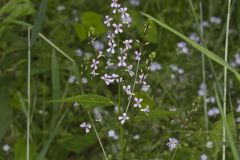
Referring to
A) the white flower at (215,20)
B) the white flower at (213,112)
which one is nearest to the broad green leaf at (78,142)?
the white flower at (213,112)

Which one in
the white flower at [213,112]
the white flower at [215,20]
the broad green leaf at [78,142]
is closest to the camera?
the broad green leaf at [78,142]

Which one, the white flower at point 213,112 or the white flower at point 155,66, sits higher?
the white flower at point 155,66

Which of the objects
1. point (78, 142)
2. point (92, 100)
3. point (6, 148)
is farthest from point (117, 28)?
point (6, 148)

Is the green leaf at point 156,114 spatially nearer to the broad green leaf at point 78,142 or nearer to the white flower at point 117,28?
the white flower at point 117,28

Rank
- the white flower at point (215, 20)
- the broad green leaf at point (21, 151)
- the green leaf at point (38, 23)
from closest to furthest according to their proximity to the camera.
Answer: the green leaf at point (38, 23)
the broad green leaf at point (21, 151)
the white flower at point (215, 20)

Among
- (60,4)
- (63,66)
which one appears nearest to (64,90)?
(63,66)

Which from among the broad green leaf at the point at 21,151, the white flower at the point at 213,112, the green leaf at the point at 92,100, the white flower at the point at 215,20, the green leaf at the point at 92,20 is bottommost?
the green leaf at the point at 92,100

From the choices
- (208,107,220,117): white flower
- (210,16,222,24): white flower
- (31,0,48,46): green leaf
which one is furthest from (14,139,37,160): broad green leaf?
(210,16,222,24): white flower

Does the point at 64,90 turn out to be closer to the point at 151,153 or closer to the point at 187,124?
the point at 151,153

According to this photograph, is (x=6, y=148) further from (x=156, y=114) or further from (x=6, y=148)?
(x=156, y=114)
